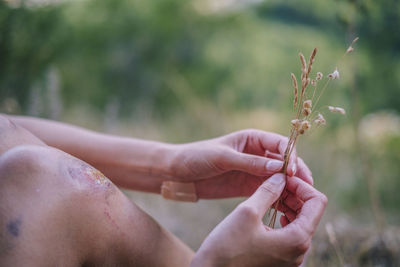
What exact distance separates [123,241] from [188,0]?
388 centimetres

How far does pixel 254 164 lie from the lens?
0.99 metres

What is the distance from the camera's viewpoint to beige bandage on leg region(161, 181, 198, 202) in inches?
46.4

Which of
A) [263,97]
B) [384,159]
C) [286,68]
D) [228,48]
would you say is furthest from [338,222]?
[228,48]

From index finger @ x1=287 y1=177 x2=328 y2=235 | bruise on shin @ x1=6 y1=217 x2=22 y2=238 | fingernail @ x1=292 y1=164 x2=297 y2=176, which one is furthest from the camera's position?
fingernail @ x1=292 y1=164 x2=297 y2=176

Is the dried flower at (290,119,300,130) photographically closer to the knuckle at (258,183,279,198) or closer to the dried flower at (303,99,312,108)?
the dried flower at (303,99,312,108)

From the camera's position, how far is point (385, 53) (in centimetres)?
303

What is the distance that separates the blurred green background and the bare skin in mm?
502

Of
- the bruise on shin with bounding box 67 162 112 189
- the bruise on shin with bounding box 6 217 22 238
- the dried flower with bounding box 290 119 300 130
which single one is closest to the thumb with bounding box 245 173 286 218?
the dried flower with bounding box 290 119 300 130

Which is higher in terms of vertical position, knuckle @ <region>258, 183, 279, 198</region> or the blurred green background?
knuckle @ <region>258, 183, 279, 198</region>

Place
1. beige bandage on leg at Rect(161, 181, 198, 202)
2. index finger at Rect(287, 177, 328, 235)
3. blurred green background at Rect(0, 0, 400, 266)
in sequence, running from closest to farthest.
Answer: index finger at Rect(287, 177, 328, 235)
beige bandage on leg at Rect(161, 181, 198, 202)
blurred green background at Rect(0, 0, 400, 266)

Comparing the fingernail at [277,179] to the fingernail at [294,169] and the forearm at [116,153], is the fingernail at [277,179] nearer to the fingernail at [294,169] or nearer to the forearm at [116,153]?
the fingernail at [294,169]

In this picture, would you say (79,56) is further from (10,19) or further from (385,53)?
(385,53)

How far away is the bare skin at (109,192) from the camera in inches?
28.3

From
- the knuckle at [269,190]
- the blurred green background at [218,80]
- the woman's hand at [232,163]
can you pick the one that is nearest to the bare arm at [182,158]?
Result: the woman's hand at [232,163]
